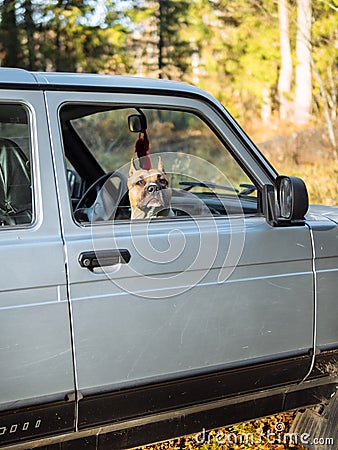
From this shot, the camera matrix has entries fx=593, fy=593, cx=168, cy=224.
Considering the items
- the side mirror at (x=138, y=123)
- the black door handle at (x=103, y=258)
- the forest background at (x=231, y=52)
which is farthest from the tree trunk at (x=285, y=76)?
the black door handle at (x=103, y=258)

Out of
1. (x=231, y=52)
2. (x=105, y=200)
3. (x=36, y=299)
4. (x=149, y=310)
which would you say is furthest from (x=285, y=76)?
(x=36, y=299)

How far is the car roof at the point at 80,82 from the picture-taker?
258cm

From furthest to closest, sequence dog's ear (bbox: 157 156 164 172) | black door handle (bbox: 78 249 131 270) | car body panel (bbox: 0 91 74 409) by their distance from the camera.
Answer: dog's ear (bbox: 157 156 164 172), black door handle (bbox: 78 249 131 270), car body panel (bbox: 0 91 74 409)

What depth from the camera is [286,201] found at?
9.84 ft

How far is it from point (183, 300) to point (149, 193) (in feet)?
2.11

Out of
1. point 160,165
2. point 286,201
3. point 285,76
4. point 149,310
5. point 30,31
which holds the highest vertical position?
point 30,31

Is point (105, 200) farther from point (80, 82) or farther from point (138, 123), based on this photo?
point (80, 82)

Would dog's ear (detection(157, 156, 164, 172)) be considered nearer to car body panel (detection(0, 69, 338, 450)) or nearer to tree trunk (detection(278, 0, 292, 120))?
car body panel (detection(0, 69, 338, 450))

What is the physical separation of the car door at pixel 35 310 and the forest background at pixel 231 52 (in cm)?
824

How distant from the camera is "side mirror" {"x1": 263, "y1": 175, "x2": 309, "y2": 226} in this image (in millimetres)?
2926

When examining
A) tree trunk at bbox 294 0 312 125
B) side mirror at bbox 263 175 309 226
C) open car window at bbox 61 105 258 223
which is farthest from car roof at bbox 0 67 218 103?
→ tree trunk at bbox 294 0 312 125

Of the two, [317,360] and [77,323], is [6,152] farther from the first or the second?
[317,360]

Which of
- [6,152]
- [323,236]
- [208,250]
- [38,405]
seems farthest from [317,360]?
[6,152]

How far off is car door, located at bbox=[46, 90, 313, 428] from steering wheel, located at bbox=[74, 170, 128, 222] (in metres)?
0.53
